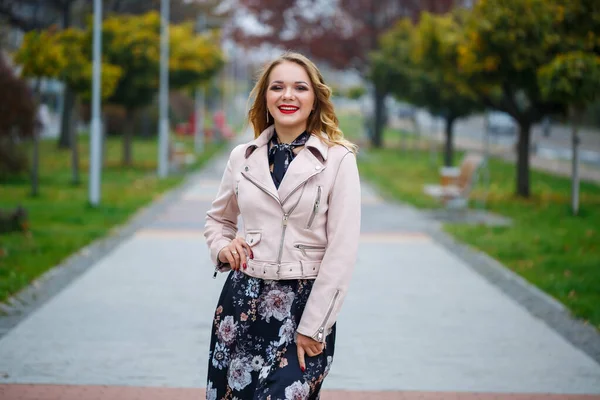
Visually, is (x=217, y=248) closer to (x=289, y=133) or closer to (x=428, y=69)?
(x=289, y=133)

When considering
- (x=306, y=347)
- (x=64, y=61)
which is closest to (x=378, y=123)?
(x=64, y=61)

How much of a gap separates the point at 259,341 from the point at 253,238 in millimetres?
370

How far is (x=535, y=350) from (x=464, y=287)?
2802 millimetres

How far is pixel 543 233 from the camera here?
1473 centimetres

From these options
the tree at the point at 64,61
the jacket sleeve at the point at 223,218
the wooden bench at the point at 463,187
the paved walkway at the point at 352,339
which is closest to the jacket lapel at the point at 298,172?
the jacket sleeve at the point at 223,218

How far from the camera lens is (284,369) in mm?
3861

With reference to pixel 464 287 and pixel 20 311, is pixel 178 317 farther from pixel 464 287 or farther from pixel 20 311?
pixel 464 287

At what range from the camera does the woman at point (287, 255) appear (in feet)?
12.7

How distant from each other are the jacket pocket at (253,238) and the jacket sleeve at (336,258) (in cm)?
25

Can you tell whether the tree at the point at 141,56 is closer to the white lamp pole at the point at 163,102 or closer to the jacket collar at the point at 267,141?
the white lamp pole at the point at 163,102

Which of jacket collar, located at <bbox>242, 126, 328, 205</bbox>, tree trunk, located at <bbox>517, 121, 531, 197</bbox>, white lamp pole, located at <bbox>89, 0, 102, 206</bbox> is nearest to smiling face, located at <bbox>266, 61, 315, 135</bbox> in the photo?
jacket collar, located at <bbox>242, 126, 328, 205</bbox>

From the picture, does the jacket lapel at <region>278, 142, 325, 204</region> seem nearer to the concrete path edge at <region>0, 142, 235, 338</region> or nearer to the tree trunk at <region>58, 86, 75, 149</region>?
the concrete path edge at <region>0, 142, 235, 338</region>

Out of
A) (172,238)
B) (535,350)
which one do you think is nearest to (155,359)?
(535,350)

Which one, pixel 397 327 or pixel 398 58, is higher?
pixel 398 58
